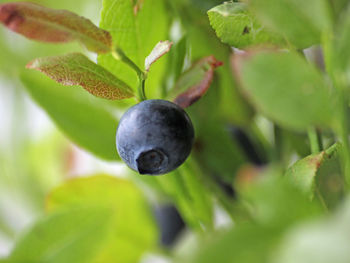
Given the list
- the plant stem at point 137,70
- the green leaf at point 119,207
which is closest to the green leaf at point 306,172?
the plant stem at point 137,70

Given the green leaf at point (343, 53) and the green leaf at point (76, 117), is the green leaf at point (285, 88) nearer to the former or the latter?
the green leaf at point (343, 53)

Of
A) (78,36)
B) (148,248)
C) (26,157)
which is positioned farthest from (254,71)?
(26,157)

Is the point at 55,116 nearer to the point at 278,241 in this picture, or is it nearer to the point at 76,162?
the point at 278,241

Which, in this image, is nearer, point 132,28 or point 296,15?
point 296,15

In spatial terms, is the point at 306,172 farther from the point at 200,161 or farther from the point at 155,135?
the point at 200,161

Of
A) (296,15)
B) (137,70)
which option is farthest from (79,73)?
(296,15)

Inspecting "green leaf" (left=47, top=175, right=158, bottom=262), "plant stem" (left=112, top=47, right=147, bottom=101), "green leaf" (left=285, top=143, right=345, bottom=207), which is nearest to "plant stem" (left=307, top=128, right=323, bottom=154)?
"green leaf" (left=285, top=143, right=345, bottom=207)
